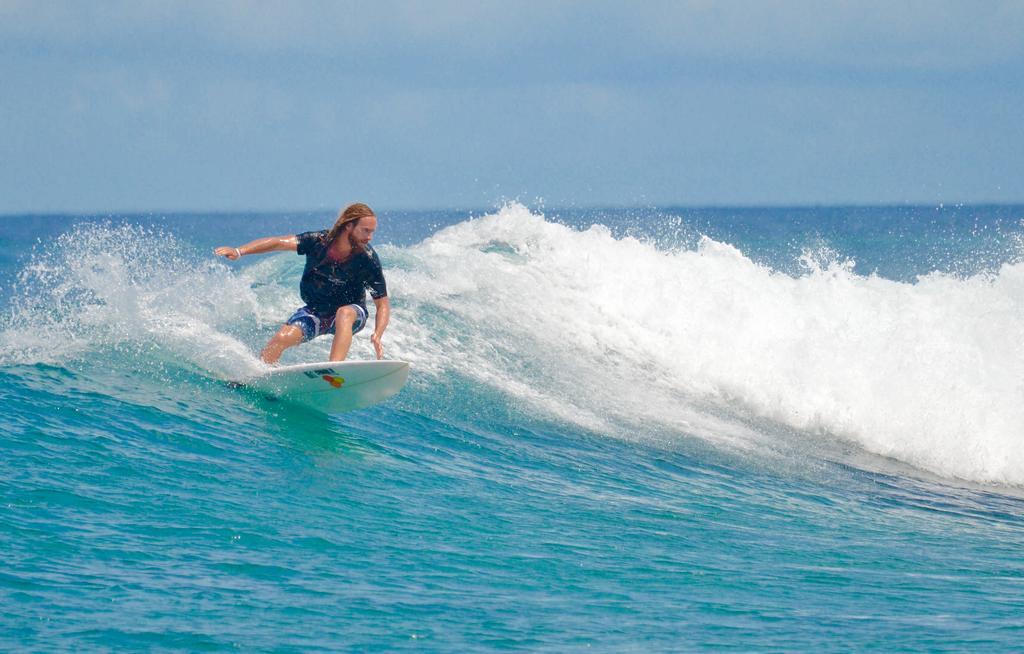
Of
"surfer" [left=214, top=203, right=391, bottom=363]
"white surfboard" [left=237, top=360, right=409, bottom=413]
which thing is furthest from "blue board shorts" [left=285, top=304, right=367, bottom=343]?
"white surfboard" [left=237, top=360, right=409, bottom=413]

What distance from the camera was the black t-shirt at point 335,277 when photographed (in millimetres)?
8789

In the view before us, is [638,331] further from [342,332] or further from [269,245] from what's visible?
[269,245]

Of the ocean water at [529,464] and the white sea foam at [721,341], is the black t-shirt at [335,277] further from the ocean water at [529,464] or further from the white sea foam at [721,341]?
the white sea foam at [721,341]

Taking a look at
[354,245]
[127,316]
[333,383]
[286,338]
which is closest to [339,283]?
[354,245]

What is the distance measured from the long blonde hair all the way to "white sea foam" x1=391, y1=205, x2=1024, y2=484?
130 inches

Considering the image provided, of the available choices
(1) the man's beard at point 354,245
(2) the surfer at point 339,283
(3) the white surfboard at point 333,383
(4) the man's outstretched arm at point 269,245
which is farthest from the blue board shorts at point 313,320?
(4) the man's outstretched arm at point 269,245

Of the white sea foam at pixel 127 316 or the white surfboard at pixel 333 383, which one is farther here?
the white sea foam at pixel 127 316

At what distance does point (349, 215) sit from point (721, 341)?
23.7ft

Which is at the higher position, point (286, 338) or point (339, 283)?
point (339, 283)

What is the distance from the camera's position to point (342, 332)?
347 inches

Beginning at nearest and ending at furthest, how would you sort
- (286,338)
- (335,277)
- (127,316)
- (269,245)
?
(269,245) < (335,277) < (286,338) < (127,316)

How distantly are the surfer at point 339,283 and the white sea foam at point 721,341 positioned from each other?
9.34 feet

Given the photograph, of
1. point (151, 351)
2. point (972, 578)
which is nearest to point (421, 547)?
point (972, 578)

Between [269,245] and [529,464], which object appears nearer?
[269,245]
